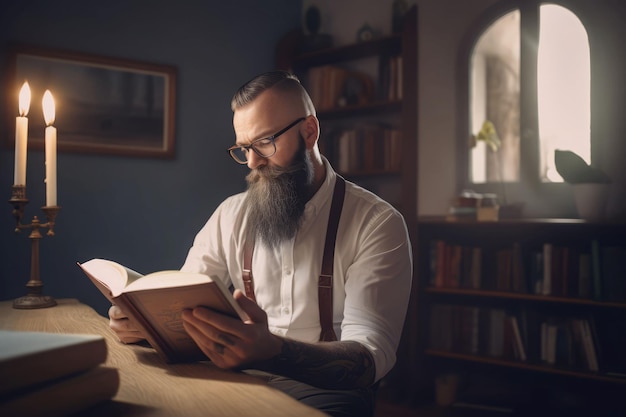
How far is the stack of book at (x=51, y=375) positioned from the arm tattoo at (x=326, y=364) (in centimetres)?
35

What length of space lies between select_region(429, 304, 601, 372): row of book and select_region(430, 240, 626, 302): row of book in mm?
150

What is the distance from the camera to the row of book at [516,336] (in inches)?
110

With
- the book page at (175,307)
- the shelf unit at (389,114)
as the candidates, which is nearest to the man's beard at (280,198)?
the book page at (175,307)

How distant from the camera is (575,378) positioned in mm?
2900

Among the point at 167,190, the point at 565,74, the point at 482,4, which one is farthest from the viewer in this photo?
the point at 167,190

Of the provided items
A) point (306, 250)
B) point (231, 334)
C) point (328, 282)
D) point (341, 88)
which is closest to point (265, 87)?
point (306, 250)

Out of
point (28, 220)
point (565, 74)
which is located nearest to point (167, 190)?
point (28, 220)

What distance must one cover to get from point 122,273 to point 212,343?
253 mm

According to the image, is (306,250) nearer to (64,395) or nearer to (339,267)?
(339,267)

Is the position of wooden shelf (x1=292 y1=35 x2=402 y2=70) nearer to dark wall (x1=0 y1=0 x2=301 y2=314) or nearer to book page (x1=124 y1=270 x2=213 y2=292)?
dark wall (x1=0 y1=0 x2=301 y2=314)

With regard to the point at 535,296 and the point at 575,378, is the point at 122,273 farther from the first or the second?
the point at 575,378

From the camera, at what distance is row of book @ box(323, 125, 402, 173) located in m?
3.67

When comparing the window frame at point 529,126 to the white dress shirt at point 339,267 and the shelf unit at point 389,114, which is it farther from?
the white dress shirt at point 339,267

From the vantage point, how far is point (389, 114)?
3891 mm
